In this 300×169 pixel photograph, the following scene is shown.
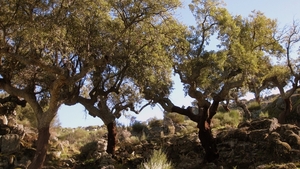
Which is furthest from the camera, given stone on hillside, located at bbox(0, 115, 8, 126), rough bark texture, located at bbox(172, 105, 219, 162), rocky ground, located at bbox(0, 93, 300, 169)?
stone on hillside, located at bbox(0, 115, 8, 126)

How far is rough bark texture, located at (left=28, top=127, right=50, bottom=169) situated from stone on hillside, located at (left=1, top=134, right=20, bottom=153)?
3.56m

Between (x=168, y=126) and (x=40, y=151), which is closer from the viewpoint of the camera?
(x=40, y=151)

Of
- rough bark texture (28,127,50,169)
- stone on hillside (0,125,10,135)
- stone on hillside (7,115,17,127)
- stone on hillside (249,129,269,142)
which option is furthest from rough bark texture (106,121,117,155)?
stone on hillside (249,129,269,142)

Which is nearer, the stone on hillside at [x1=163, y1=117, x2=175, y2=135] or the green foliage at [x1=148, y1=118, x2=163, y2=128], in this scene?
the stone on hillside at [x1=163, y1=117, x2=175, y2=135]

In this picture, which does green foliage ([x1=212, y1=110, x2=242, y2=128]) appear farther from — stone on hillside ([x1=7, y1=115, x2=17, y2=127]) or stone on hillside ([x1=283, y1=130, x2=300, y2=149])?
stone on hillside ([x1=7, y1=115, x2=17, y2=127])

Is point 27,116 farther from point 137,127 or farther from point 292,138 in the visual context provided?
point 292,138

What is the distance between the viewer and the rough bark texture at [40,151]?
46.9 ft

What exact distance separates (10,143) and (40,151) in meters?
3.98

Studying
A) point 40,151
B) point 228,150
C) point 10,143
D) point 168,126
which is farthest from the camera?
point 168,126

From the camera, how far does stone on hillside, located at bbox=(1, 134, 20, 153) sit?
17281 millimetres

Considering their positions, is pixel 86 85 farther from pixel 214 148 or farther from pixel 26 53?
pixel 214 148

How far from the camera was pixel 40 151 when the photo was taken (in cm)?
1447

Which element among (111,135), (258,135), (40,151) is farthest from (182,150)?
(40,151)

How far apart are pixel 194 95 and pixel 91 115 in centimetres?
570
